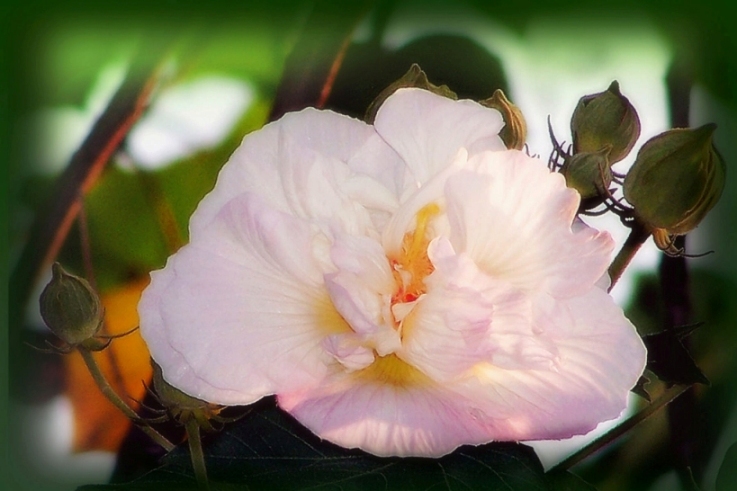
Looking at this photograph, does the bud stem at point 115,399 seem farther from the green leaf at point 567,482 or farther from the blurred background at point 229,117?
the green leaf at point 567,482

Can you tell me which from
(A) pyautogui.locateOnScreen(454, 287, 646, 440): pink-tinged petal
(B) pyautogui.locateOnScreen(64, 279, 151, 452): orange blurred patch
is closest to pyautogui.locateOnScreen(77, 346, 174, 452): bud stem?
(B) pyautogui.locateOnScreen(64, 279, 151, 452): orange blurred patch

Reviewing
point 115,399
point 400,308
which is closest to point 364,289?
point 400,308

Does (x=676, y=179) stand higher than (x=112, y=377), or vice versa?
(x=676, y=179)

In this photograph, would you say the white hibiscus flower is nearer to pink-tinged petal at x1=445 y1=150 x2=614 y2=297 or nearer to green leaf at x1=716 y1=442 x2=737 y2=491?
pink-tinged petal at x1=445 y1=150 x2=614 y2=297

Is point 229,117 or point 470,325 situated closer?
point 470,325

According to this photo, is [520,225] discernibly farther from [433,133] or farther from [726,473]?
[726,473]

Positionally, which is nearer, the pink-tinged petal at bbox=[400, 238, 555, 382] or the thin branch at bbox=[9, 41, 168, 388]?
the pink-tinged petal at bbox=[400, 238, 555, 382]

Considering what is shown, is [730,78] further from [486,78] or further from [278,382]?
[278,382]
